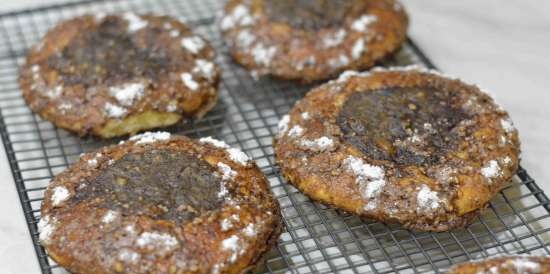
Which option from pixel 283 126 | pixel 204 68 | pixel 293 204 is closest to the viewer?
pixel 293 204

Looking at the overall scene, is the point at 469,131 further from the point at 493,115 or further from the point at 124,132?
the point at 124,132

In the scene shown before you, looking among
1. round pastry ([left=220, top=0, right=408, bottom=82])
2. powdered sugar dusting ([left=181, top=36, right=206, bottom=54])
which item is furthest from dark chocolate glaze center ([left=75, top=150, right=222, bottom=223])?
round pastry ([left=220, top=0, right=408, bottom=82])

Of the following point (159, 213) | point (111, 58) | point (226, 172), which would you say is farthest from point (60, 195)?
point (111, 58)

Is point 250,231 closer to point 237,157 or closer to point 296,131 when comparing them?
point 237,157

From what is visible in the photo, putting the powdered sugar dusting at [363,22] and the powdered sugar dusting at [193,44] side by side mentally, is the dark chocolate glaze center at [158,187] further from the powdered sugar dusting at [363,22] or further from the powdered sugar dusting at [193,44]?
the powdered sugar dusting at [363,22]

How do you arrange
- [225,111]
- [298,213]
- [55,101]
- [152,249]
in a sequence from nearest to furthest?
1. [152,249]
2. [298,213]
3. [55,101]
4. [225,111]

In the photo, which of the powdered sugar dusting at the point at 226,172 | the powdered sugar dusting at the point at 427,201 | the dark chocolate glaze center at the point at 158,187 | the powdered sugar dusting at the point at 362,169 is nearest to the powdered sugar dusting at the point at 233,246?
the dark chocolate glaze center at the point at 158,187

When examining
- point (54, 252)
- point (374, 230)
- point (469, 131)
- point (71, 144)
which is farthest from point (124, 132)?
point (469, 131)
